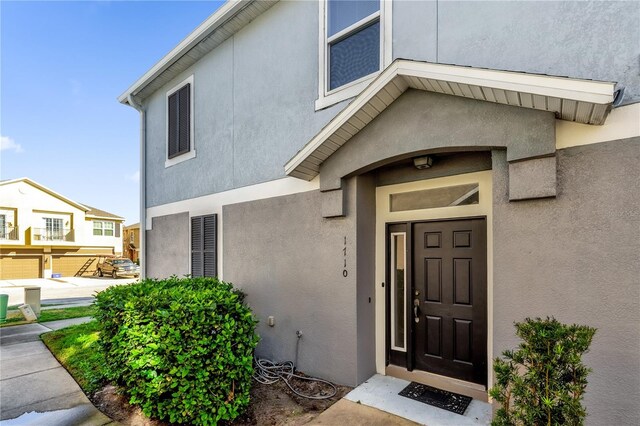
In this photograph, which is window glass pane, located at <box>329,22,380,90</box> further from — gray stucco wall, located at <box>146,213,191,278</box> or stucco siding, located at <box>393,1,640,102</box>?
gray stucco wall, located at <box>146,213,191,278</box>

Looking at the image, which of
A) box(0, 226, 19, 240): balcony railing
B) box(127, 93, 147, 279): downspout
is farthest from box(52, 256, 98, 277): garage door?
box(127, 93, 147, 279): downspout

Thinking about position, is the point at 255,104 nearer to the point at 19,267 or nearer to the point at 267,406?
the point at 267,406

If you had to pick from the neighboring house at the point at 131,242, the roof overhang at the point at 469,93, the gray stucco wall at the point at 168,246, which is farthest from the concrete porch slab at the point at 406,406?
the neighboring house at the point at 131,242

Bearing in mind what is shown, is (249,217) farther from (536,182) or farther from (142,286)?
(536,182)

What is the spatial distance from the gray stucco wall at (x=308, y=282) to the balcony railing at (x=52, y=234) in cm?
2858

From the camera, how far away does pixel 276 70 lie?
5910 mm

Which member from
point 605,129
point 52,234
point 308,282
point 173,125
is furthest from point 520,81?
point 52,234

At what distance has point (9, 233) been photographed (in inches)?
966

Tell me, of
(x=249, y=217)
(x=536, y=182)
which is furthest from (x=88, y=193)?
(x=536, y=182)

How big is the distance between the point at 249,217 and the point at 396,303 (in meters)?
3.13

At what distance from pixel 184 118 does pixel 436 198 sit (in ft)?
21.3

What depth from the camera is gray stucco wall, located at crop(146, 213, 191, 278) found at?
781 cm

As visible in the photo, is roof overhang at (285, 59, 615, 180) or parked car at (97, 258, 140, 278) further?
parked car at (97, 258, 140, 278)

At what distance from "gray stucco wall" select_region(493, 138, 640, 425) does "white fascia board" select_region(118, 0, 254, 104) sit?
19.2 feet
